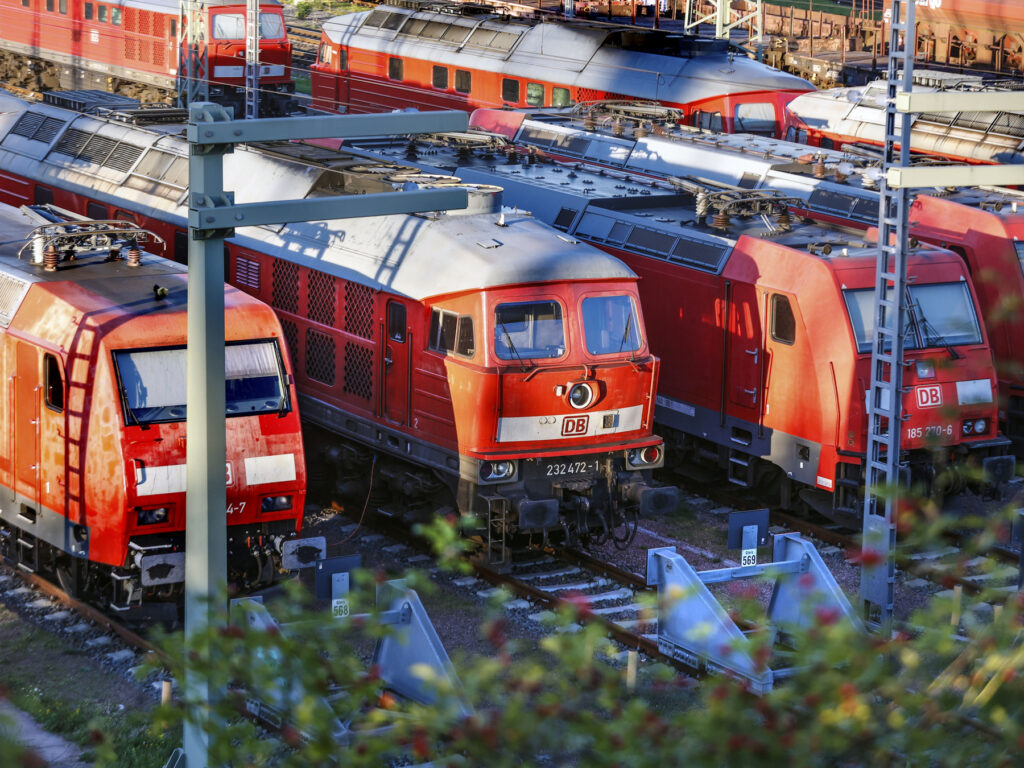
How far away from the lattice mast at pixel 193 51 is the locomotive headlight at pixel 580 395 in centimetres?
2197

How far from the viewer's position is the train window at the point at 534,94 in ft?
104

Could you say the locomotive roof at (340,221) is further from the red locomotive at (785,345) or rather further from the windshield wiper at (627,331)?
the red locomotive at (785,345)

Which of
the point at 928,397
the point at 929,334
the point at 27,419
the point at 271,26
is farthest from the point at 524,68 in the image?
the point at 27,419

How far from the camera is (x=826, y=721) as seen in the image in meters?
5.68

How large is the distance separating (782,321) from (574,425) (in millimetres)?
2947

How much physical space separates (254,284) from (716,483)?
574 cm

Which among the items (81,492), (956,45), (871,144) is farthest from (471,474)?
(956,45)

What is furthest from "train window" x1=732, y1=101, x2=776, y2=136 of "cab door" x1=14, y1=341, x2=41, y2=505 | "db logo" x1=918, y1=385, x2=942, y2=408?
"cab door" x1=14, y1=341, x2=41, y2=505

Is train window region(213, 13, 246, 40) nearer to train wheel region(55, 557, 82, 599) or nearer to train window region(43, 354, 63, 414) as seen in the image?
train wheel region(55, 557, 82, 599)

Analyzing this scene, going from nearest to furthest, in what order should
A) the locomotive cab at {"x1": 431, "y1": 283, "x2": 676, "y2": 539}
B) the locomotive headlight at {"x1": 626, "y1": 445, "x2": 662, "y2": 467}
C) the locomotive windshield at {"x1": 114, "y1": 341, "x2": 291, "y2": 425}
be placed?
the locomotive windshield at {"x1": 114, "y1": 341, "x2": 291, "y2": 425}
the locomotive cab at {"x1": 431, "y1": 283, "x2": 676, "y2": 539}
the locomotive headlight at {"x1": 626, "y1": 445, "x2": 662, "y2": 467}

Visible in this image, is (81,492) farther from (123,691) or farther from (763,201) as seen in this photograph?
(763,201)

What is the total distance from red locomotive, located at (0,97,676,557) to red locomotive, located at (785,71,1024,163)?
9065mm

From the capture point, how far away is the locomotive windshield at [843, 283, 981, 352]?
16.4 m

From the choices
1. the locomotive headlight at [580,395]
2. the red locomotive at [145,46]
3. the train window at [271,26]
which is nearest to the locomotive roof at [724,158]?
the locomotive headlight at [580,395]
